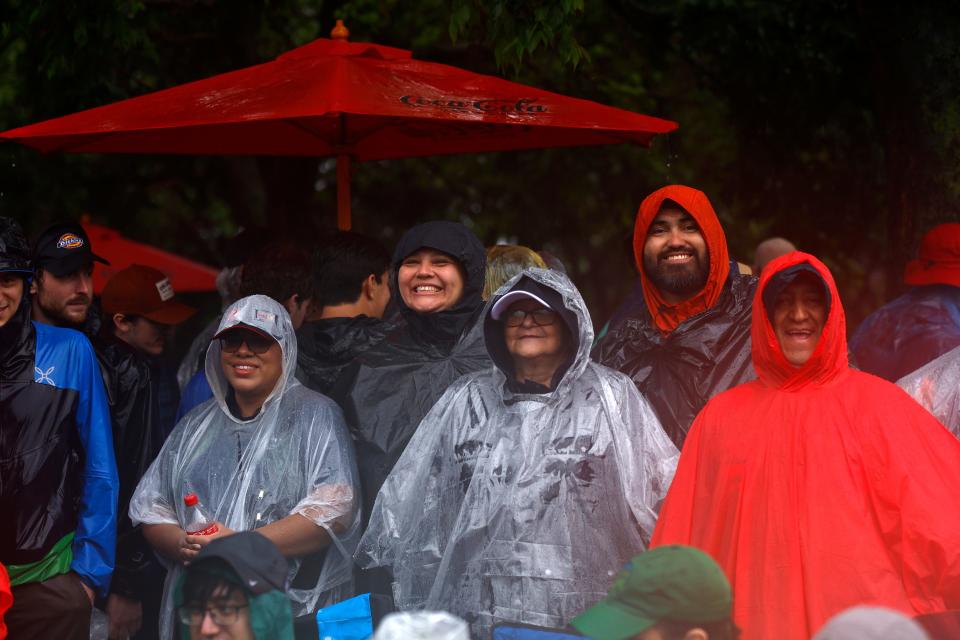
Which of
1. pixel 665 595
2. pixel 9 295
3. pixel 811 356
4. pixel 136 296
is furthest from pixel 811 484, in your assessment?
Answer: pixel 136 296

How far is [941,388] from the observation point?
4027 millimetres

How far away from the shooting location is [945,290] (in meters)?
5.10

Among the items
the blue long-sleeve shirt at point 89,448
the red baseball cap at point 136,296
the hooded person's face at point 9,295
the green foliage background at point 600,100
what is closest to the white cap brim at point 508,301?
the blue long-sleeve shirt at point 89,448

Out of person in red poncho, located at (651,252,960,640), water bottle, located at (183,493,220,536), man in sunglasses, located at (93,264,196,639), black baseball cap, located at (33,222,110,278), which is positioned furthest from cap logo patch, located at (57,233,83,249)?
person in red poncho, located at (651,252,960,640)

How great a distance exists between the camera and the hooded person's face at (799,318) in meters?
3.49

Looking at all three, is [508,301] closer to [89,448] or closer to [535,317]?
[535,317]

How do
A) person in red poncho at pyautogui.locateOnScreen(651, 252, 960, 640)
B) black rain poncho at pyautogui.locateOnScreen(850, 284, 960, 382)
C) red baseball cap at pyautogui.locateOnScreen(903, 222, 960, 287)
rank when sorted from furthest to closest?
red baseball cap at pyautogui.locateOnScreen(903, 222, 960, 287) → black rain poncho at pyautogui.locateOnScreen(850, 284, 960, 382) → person in red poncho at pyautogui.locateOnScreen(651, 252, 960, 640)

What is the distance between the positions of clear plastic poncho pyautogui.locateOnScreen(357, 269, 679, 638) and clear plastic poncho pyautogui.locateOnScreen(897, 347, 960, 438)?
921 mm

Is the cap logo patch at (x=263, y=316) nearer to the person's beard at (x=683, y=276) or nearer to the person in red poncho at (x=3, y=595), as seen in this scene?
the person in red poncho at (x=3, y=595)

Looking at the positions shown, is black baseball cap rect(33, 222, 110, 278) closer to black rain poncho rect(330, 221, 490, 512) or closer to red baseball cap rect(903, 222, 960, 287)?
black rain poncho rect(330, 221, 490, 512)

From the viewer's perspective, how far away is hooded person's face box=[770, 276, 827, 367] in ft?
11.5

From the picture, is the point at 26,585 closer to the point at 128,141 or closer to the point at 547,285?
the point at 547,285

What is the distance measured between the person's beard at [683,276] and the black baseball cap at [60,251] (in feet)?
6.86

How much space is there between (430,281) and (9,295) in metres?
1.35
